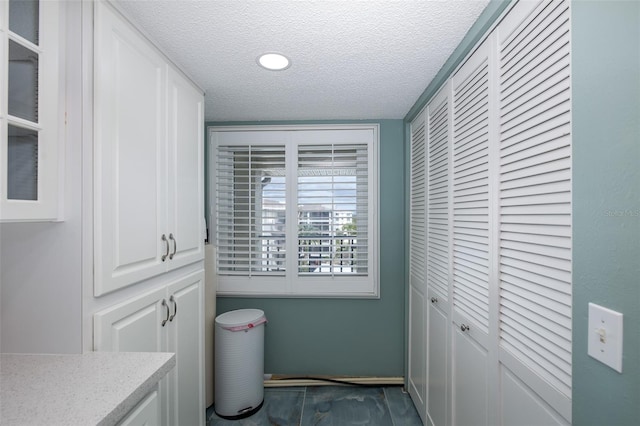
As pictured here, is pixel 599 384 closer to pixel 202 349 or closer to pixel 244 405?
pixel 202 349

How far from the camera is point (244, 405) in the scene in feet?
6.81

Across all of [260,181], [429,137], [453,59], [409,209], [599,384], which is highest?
[453,59]

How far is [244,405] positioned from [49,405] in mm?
1632

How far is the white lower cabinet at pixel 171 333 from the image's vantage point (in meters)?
1.09

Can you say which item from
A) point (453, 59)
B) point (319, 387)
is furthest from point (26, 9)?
point (319, 387)

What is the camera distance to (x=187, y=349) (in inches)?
63.6

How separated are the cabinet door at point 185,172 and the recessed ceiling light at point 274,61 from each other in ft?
1.56

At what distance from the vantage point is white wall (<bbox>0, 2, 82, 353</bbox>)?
0.98 meters

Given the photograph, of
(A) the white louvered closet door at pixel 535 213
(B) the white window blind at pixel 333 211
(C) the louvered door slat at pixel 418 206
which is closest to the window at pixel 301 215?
(B) the white window blind at pixel 333 211

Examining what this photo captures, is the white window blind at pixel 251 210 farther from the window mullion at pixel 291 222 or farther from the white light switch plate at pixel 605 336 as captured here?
the white light switch plate at pixel 605 336

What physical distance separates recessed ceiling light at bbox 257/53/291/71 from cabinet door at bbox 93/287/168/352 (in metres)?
1.29

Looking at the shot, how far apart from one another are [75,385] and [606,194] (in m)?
1.50

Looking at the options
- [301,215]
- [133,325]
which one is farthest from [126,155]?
[301,215]

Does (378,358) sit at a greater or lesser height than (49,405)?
lesser
